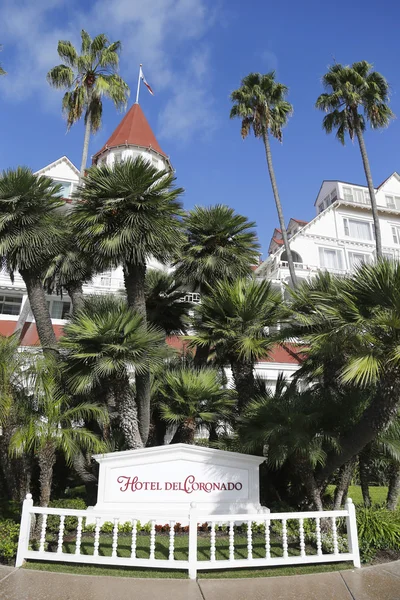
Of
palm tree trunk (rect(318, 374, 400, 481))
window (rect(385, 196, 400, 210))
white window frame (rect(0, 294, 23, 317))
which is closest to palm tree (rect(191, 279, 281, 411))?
palm tree trunk (rect(318, 374, 400, 481))

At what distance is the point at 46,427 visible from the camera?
28.0ft

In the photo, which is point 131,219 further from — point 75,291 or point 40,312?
point 75,291

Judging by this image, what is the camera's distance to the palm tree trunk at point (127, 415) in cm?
1064

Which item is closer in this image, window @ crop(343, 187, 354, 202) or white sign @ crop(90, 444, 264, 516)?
white sign @ crop(90, 444, 264, 516)

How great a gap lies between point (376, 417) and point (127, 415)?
19.3 ft

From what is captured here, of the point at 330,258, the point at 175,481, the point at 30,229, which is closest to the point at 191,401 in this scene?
the point at 175,481

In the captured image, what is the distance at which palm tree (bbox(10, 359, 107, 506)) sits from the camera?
27.5ft

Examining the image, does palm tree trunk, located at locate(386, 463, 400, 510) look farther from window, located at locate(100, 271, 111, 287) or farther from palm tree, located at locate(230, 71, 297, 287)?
window, located at locate(100, 271, 111, 287)

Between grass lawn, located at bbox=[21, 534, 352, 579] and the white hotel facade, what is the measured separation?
64.8 ft

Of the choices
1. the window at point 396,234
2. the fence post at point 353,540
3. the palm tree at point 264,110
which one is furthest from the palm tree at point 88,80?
the window at point 396,234

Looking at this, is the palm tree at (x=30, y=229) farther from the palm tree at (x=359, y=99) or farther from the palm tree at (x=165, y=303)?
the palm tree at (x=359, y=99)

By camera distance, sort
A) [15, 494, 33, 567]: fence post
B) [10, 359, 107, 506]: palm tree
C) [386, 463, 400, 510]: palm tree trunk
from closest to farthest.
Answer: [15, 494, 33, 567]: fence post
[10, 359, 107, 506]: palm tree
[386, 463, 400, 510]: palm tree trunk

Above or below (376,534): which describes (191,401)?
above

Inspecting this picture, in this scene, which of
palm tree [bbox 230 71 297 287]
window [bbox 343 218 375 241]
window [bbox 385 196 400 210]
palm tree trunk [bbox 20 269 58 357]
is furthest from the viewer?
window [bbox 385 196 400 210]
